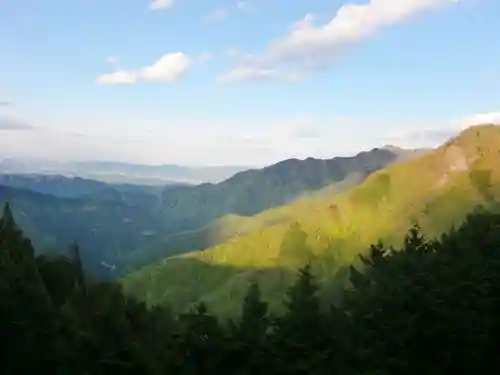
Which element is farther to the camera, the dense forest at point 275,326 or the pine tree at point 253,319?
the pine tree at point 253,319

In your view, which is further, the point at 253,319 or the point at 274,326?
the point at 274,326

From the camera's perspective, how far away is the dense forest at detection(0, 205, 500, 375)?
105 feet

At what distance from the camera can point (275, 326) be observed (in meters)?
39.8

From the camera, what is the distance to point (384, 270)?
53656mm

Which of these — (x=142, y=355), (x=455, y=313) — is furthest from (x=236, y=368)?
(x=455, y=313)

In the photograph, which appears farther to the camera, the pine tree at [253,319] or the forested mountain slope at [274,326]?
the pine tree at [253,319]

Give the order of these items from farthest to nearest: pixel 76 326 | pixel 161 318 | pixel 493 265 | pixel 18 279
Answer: pixel 493 265 < pixel 161 318 < pixel 18 279 < pixel 76 326

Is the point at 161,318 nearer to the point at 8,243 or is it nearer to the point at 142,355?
the point at 142,355

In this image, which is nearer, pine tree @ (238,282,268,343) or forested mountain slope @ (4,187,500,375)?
forested mountain slope @ (4,187,500,375)

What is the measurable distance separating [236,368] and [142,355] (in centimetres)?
571

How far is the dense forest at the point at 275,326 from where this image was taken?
105 feet

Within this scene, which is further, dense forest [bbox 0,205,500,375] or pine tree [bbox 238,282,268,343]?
pine tree [bbox 238,282,268,343]

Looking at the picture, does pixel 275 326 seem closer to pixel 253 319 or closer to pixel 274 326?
pixel 274 326

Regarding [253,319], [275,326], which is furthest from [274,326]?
[253,319]
